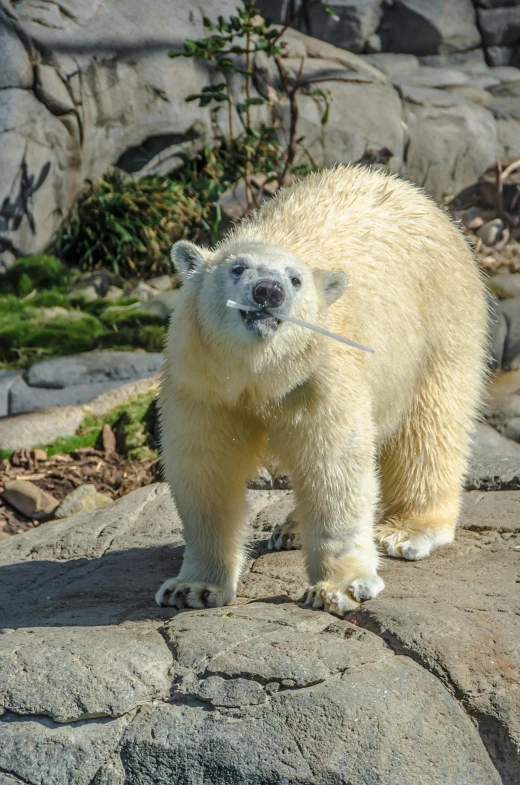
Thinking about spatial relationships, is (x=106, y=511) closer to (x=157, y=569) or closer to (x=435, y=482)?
(x=157, y=569)

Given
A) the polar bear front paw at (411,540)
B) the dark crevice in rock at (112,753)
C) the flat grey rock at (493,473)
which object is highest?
the dark crevice in rock at (112,753)

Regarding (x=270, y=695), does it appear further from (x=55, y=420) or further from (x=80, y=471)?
(x=55, y=420)

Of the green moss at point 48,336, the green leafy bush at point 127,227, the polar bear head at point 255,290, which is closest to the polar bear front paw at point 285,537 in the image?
the polar bear head at point 255,290

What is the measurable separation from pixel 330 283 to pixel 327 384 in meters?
0.42

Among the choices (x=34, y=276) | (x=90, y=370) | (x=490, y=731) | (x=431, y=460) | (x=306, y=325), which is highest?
(x=306, y=325)

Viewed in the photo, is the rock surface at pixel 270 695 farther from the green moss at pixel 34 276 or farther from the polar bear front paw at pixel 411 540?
the green moss at pixel 34 276

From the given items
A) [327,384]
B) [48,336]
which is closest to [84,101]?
[48,336]

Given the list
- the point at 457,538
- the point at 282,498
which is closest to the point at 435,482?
the point at 457,538

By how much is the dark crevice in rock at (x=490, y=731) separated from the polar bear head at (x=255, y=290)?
4.21 ft

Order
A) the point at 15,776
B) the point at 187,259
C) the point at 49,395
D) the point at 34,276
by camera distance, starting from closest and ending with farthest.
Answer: the point at 15,776 < the point at 187,259 < the point at 49,395 < the point at 34,276

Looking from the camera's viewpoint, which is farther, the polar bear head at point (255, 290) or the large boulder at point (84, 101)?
the large boulder at point (84, 101)

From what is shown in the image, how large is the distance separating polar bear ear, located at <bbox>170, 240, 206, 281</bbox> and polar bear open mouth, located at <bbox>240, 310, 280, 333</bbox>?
1.61 feet

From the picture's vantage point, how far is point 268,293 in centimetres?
362

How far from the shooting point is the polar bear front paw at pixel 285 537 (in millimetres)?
5164
